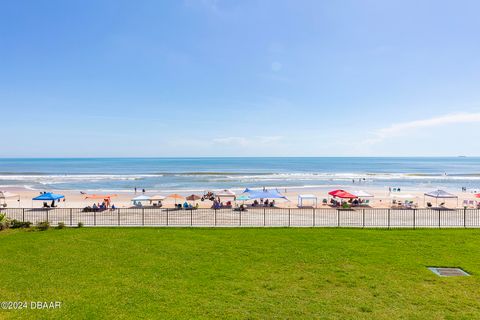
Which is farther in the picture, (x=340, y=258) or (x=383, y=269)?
(x=340, y=258)

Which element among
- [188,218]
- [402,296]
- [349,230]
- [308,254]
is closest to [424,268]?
[402,296]

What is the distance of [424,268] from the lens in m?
9.67

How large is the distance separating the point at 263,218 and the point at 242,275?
40.6 feet

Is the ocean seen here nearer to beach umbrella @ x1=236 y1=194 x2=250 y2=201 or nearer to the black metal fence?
beach umbrella @ x1=236 y1=194 x2=250 y2=201

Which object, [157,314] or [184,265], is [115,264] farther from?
[157,314]

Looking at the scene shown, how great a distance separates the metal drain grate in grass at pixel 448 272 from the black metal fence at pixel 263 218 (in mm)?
7716

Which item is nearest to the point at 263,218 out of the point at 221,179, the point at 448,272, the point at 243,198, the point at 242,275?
the point at 243,198

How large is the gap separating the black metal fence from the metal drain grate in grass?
7716 mm

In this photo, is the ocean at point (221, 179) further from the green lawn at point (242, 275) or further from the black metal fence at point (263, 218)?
the green lawn at point (242, 275)

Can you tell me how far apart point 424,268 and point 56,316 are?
1146 centimetres

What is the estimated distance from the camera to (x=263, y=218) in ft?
69.9

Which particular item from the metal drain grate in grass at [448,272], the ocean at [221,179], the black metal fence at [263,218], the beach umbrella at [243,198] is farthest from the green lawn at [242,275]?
the ocean at [221,179]

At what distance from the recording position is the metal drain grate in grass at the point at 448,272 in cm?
912

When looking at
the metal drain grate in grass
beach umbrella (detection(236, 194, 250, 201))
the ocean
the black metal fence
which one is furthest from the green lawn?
the ocean
